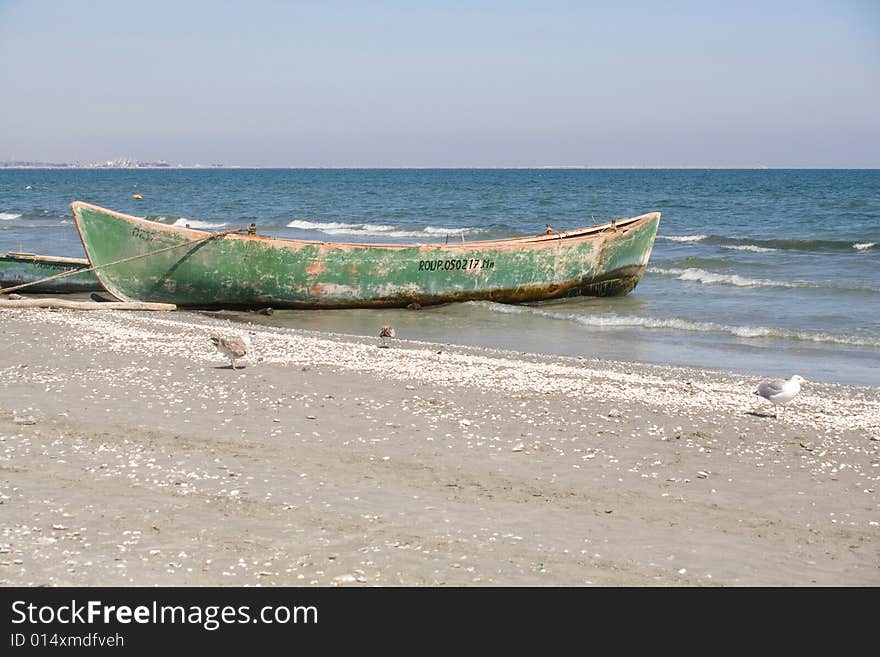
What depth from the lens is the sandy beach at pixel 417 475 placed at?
16.2ft

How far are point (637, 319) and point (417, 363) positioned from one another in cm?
630

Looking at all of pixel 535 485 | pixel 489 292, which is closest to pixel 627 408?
pixel 535 485

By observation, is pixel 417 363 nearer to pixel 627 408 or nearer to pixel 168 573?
pixel 627 408

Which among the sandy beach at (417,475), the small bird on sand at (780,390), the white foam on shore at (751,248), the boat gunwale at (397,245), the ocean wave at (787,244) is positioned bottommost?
the sandy beach at (417,475)

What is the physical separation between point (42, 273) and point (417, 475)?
12.2 metres

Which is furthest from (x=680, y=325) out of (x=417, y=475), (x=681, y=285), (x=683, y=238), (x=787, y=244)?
(x=683, y=238)

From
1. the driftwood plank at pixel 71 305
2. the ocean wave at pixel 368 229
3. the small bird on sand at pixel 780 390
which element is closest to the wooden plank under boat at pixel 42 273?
the driftwood plank at pixel 71 305

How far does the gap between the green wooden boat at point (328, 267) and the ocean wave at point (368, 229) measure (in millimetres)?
16294

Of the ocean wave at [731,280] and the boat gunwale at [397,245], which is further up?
the boat gunwale at [397,245]

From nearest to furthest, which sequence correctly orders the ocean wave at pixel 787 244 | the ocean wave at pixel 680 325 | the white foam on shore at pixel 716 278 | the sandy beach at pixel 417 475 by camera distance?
the sandy beach at pixel 417 475 < the ocean wave at pixel 680 325 < the white foam on shore at pixel 716 278 < the ocean wave at pixel 787 244

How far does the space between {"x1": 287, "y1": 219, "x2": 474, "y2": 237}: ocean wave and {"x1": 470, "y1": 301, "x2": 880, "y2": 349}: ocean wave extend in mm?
17259

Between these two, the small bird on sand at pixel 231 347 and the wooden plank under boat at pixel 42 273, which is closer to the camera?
the small bird on sand at pixel 231 347

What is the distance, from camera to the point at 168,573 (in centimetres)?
468

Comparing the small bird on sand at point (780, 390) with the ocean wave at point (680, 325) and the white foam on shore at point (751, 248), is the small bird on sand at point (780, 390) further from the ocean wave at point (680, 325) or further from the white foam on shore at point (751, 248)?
the white foam on shore at point (751, 248)
